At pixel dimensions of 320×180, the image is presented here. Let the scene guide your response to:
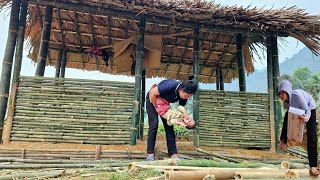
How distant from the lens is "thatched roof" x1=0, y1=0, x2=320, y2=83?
5773 mm

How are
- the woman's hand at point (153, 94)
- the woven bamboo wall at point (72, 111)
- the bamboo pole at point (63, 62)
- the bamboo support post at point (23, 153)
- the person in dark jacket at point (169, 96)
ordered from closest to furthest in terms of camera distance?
the person in dark jacket at point (169, 96) < the woman's hand at point (153, 94) < the bamboo support post at point (23, 153) < the woven bamboo wall at point (72, 111) < the bamboo pole at point (63, 62)

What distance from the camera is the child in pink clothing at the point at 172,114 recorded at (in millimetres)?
4309

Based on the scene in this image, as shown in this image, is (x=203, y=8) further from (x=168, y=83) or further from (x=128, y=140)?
(x=128, y=140)

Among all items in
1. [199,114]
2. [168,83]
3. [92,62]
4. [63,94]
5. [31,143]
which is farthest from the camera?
[92,62]

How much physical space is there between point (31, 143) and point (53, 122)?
50cm

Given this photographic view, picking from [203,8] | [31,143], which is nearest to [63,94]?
[31,143]

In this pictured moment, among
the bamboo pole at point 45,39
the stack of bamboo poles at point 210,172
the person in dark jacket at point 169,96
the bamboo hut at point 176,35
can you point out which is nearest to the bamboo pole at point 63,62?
the bamboo hut at point 176,35

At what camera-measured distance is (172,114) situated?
4359mm

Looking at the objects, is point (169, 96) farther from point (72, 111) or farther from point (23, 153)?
point (23, 153)

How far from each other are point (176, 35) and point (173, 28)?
1.72 ft

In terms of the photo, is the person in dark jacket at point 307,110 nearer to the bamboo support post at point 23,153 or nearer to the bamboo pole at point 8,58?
the bamboo support post at point 23,153

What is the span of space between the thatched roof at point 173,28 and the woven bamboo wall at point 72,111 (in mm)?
1431

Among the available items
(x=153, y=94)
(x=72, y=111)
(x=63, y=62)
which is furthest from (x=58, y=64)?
Result: (x=153, y=94)

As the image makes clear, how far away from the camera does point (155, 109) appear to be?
15.0 ft
